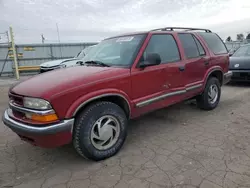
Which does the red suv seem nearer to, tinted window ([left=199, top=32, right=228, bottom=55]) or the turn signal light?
the turn signal light

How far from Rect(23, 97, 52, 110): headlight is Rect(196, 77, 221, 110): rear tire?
3.50m

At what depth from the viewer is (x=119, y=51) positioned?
3547 mm

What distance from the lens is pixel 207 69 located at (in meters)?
4.62

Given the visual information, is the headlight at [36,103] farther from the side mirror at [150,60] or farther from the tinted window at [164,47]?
the tinted window at [164,47]

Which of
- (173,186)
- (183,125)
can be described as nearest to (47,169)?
(173,186)

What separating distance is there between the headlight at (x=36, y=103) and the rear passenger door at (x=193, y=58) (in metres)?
2.66

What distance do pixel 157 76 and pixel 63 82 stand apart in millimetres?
1580

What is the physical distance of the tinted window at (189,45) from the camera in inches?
165

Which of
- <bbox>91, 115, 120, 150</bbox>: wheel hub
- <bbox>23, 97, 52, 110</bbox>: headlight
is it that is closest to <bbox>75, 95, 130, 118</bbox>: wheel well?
<bbox>91, 115, 120, 150</bbox>: wheel hub

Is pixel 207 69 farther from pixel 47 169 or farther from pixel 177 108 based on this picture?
pixel 47 169

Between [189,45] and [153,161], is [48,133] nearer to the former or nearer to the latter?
[153,161]

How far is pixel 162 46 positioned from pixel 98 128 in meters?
1.92

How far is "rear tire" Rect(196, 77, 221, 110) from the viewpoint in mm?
4723

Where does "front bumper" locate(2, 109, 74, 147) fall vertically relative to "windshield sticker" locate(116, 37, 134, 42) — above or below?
below
